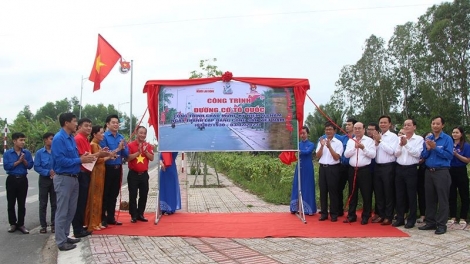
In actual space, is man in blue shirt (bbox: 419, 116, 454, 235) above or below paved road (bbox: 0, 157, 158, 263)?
above

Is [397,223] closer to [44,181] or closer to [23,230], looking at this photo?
[44,181]

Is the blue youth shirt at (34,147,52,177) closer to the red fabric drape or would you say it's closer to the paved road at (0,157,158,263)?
the paved road at (0,157,158,263)

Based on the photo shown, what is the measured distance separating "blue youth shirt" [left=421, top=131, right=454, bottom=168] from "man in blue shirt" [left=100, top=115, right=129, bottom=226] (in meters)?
4.46

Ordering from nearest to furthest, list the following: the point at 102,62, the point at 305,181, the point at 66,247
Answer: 1. the point at 66,247
2. the point at 305,181
3. the point at 102,62

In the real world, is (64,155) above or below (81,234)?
above

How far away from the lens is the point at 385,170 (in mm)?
6195

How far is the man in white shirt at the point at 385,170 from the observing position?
612 centimetres

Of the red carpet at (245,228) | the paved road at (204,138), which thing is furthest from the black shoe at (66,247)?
the paved road at (204,138)

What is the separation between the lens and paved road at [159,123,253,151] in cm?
647

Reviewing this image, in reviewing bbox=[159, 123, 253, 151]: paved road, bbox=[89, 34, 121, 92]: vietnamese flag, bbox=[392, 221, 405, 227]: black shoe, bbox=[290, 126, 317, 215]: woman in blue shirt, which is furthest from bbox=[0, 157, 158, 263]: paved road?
bbox=[392, 221, 405, 227]: black shoe

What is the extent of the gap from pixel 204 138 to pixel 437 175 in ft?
11.3

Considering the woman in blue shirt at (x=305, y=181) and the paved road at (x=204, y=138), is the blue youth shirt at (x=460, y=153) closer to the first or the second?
the woman in blue shirt at (x=305, y=181)

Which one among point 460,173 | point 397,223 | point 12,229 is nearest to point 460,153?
point 460,173

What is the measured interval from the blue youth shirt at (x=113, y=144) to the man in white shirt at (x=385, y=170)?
3897mm
